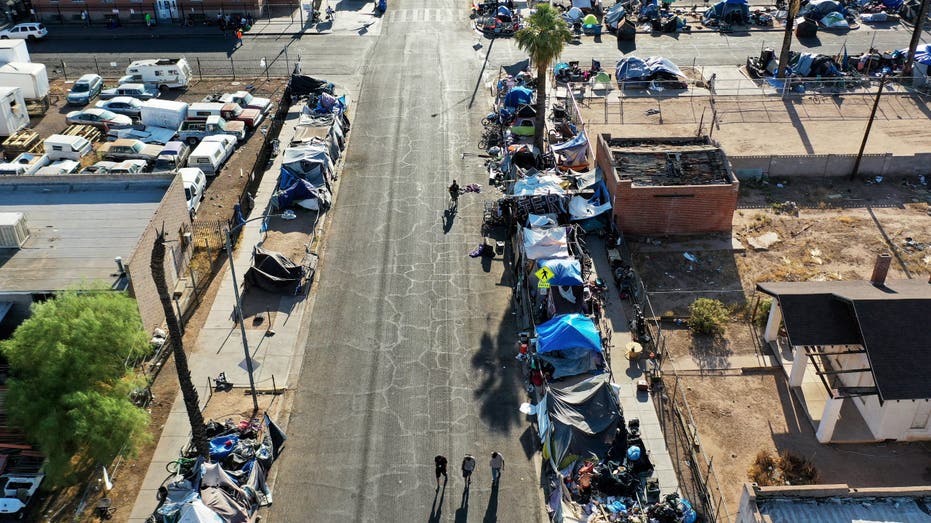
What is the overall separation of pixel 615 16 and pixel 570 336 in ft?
162

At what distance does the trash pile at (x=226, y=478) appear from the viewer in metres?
27.2

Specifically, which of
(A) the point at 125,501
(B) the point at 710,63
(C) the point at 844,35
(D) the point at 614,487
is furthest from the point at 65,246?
(C) the point at 844,35

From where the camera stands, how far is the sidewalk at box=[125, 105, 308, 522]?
103 ft

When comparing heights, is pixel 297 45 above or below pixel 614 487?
above

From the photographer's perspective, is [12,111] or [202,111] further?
[202,111]

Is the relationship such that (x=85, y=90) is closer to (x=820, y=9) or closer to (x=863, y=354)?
(x=863, y=354)

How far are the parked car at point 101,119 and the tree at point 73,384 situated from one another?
98.4ft

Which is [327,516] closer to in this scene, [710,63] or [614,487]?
[614,487]

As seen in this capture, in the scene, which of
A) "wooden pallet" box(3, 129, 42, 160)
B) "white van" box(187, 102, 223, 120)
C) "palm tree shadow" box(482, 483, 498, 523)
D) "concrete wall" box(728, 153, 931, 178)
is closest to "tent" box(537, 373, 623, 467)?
"palm tree shadow" box(482, 483, 498, 523)

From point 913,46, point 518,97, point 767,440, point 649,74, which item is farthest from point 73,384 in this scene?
point 913,46

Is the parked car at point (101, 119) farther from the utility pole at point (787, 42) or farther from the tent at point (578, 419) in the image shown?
the utility pole at point (787, 42)

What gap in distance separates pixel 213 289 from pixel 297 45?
37611mm

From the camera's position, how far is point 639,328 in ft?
122

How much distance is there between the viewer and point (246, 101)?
193 feet
